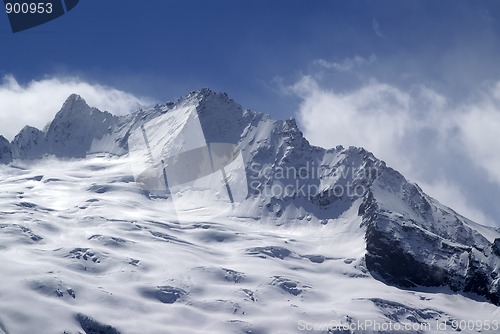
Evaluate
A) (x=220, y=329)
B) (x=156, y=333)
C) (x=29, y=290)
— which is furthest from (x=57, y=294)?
(x=220, y=329)

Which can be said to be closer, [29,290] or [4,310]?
[4,310]

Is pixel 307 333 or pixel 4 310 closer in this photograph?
pixel 4 310

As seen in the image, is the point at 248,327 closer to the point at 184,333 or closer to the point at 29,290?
the point at 184,333

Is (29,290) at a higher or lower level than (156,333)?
higher

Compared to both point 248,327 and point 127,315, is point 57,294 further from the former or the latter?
point 248,327

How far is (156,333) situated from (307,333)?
42.9 metres

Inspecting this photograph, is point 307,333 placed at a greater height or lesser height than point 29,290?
lesser

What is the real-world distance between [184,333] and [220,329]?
11.8m

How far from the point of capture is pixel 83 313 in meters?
188

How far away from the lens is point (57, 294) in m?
199

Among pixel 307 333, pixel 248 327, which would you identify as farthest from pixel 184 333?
pixel 307 333

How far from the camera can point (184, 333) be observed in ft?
620

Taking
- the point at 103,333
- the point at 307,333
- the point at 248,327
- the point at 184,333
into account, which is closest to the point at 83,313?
the point at 103,333

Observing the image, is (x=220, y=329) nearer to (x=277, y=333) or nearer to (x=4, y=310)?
(x=277, y=333)
